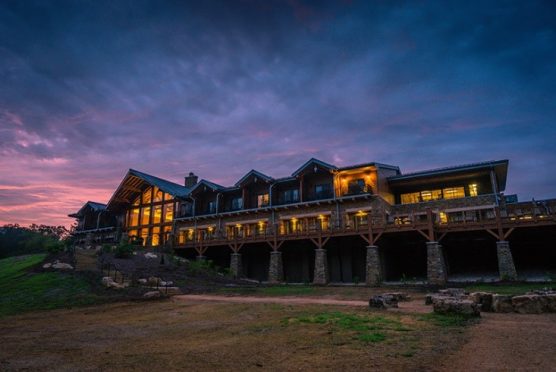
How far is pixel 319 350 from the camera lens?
6.93m

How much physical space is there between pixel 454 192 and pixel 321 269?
14.9m

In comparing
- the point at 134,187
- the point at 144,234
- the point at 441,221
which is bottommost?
the point at 144,234

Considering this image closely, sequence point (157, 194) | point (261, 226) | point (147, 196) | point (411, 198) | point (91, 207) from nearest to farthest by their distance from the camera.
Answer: point (411, 198) < point (261, 226) < point (157, 194) < point (147, 196) < point (91, 207)

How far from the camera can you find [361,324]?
9633mm

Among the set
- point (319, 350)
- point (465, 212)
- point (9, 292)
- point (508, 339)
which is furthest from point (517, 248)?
point (9, 292)

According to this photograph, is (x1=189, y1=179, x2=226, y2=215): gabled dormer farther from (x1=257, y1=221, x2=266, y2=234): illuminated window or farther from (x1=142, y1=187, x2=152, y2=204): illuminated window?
(x1=142, y1=187, x2=152, y2=204): illuminated window

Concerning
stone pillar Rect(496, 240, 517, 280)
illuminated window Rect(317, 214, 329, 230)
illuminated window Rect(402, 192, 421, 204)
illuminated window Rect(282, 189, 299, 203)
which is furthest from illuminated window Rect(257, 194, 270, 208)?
stone pillar Rect(496, 240, 517, 280)

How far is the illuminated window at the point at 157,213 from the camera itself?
46281 millimetres

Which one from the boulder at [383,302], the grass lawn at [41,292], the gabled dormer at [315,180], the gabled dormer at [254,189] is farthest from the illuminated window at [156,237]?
the boulder at [383,302]

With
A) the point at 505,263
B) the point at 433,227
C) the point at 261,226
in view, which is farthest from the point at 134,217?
the point at 505,263

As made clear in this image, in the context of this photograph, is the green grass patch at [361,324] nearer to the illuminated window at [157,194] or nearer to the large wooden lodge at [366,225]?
the large wooden lodge at [366,225]

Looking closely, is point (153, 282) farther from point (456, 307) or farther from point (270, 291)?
point (456, 307)

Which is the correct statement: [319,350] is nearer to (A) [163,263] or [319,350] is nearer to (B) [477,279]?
(B) [477,279]

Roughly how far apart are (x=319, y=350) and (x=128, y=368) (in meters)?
3.65
